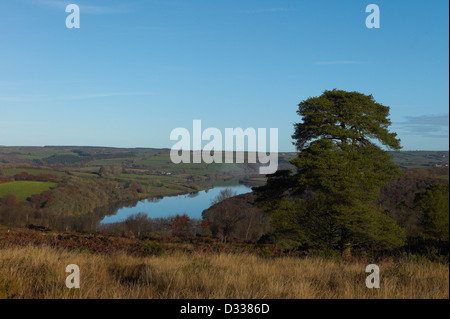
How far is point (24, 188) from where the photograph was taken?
9175 cm

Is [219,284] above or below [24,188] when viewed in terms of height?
above

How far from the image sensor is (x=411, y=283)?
5113mm

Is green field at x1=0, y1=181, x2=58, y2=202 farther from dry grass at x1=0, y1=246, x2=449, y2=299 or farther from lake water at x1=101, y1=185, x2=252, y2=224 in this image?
dry grass at x1=0, y1=246, x2=449, y2=299

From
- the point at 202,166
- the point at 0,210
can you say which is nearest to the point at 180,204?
the point at 0,210

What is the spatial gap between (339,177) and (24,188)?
312ft

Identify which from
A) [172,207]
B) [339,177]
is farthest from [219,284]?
[172,207]

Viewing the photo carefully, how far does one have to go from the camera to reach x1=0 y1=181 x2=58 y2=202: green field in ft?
283

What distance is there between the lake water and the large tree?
7022cm

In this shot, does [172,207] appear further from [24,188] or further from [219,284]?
[219,284]

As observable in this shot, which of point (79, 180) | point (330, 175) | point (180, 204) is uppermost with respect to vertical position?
point (330, 175)

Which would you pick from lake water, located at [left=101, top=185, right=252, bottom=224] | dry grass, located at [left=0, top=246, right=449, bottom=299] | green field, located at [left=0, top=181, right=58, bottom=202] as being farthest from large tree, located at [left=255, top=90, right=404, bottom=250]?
green field, located at [left=0, top=181, right=58, bottom=202]

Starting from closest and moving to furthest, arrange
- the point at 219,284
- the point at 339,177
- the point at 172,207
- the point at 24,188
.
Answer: the point at 219,284 < the point at 339,177 < the point at 24,188 < the point at 172,207
